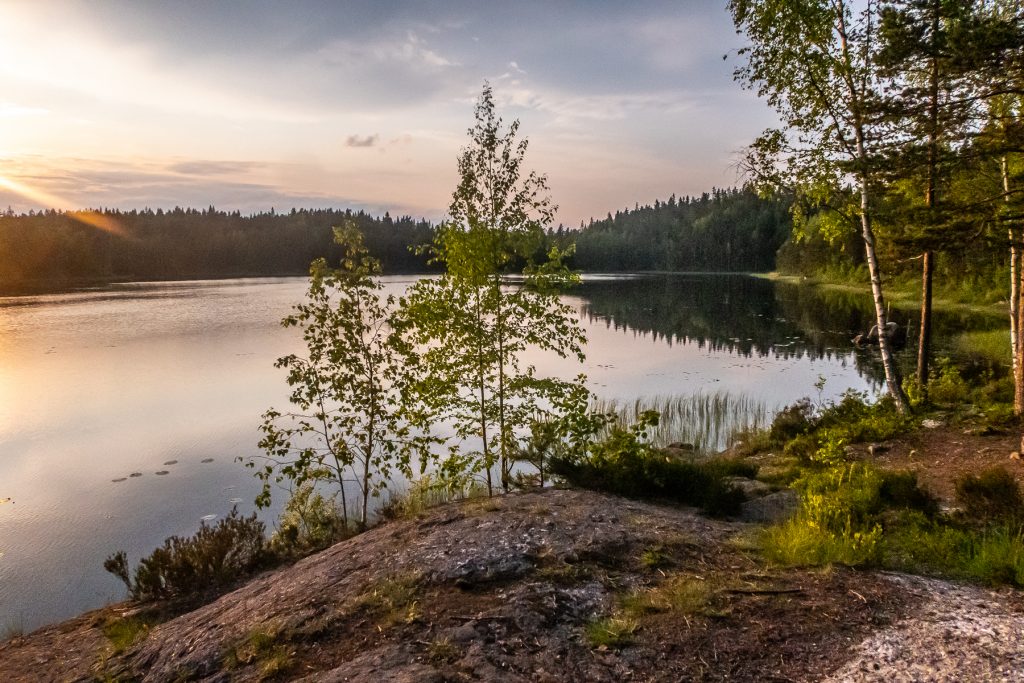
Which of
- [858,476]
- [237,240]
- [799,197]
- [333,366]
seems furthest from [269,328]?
[237,240]

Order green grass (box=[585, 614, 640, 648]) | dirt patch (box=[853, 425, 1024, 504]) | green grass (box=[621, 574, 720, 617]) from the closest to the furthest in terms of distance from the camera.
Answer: green grass (box=[585, 614, 640, 648]), green grass (box=[621, 574, 720, 617]), dirt patch (box=[853, 425, 1024, 504])

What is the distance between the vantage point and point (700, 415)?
20.6 m

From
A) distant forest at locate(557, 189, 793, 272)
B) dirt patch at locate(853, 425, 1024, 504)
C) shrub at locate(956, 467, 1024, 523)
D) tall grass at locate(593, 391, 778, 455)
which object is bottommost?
tall grass at locate(593, 391, 778, 455)

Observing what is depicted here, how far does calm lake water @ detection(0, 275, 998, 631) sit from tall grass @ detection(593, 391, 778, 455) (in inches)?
39.5

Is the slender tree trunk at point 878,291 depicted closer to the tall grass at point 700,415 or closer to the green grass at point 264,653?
the tall grass at point 700,415

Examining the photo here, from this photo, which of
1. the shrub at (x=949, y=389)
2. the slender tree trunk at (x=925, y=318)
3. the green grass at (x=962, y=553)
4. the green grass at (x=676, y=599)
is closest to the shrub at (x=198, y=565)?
the green grass at (x=676, y=599)

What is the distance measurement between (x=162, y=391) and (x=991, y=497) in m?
26.7

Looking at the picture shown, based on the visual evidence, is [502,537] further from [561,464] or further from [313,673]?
[561,464]

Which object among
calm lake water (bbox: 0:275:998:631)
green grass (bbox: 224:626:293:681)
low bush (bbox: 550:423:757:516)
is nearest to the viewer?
green grass (bbox: 224:626:293:681)

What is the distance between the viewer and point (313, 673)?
519 cm

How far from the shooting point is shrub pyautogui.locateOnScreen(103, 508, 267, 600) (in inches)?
379

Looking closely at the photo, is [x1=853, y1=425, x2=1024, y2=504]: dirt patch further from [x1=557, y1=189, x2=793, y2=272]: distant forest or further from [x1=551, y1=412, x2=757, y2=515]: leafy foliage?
[x1=557, y1=189, x2=793, y2=272]: distant forest

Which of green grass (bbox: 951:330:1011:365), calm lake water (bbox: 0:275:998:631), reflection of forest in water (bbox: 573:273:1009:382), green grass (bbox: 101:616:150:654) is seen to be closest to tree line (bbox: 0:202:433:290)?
reflection of forest in water (bbox: 573:273:1009:382)

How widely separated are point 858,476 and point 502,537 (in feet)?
19.0
